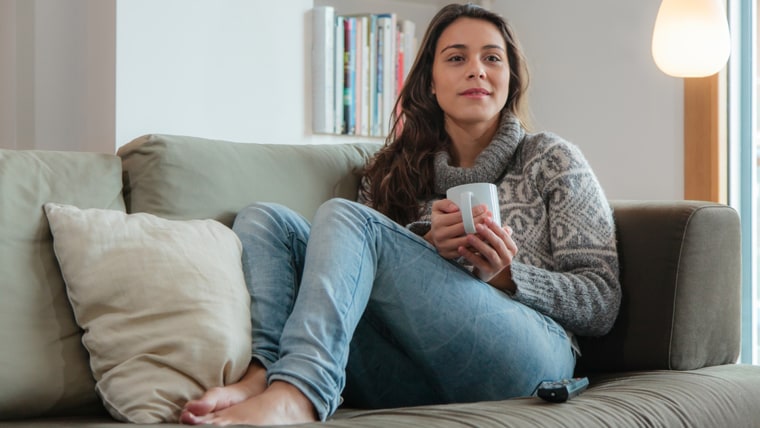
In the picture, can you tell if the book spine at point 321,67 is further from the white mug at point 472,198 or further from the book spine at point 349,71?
the white mug at point 472,198

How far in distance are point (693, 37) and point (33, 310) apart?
1498mm

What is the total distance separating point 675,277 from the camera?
63.6 inches

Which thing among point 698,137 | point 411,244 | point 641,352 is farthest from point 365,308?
point 698,137

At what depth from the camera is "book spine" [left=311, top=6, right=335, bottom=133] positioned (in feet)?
8.05

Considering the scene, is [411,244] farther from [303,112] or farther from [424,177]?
[303,112]

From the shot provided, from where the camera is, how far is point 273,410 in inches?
46.9

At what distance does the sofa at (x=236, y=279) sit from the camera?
4.37 ft

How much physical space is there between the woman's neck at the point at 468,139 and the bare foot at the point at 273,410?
0.86 metres

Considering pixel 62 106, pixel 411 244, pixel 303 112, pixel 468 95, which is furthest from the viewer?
pixel 303 112

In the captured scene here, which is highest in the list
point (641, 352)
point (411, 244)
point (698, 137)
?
point (698, 137)

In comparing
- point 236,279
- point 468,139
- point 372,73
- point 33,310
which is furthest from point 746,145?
point 33,310

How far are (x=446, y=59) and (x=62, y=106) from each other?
3.03ft

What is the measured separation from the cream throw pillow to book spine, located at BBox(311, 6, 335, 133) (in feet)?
3.38

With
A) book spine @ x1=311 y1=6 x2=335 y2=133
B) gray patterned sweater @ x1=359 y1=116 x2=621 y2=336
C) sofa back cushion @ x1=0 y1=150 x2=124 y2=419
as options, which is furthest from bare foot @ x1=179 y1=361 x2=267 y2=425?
book spine @ x1=311 y1=6 x2=335 y2=133
